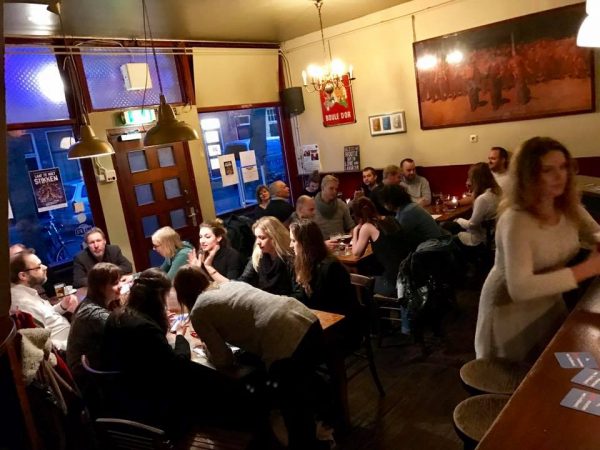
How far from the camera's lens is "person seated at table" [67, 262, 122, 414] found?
272 centimetres

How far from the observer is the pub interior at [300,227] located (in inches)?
72.2

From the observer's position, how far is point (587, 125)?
4.96 metres

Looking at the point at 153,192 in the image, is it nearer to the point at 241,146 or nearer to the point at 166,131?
the point at 241,146

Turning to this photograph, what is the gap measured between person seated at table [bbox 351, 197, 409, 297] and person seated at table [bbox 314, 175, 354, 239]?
1.25m

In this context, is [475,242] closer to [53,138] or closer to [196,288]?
[196,288]

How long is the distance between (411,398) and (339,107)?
4.81 meters

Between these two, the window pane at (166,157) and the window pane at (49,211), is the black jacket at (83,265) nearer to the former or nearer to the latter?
the window pane at (49,211)

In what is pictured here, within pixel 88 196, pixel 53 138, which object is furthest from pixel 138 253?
pixel 53 138

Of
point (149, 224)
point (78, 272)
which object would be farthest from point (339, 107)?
point (78, 272)

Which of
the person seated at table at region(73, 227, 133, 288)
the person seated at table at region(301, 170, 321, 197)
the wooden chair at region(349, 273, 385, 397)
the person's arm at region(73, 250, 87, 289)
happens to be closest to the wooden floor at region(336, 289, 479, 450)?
the wooden chair at region(349, 273, 385, 397)

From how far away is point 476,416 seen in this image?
67.5 inches

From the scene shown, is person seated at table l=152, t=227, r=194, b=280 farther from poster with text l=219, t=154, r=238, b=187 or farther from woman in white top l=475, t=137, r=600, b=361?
woman in white top l=475, t=137, r=600, b=361

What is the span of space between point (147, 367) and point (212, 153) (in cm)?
484

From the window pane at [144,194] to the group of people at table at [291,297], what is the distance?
2.00 meters
